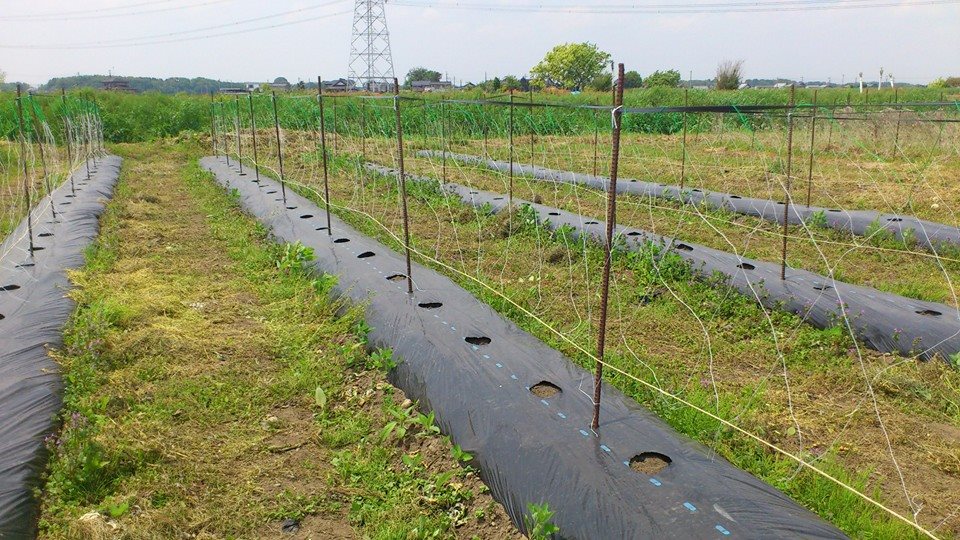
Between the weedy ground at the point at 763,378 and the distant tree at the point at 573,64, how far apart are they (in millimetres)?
62250

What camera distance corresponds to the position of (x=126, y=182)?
38.5ft

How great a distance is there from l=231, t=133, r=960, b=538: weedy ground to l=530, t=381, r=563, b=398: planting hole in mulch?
0.59 meters

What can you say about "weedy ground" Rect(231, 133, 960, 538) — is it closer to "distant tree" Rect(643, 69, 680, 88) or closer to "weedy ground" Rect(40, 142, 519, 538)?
"weedy ground" Rect(40, 142, 519, 538)

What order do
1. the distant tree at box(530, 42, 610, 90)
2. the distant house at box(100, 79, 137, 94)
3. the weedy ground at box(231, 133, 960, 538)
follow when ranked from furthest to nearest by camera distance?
the distant tree at box(530, 42, 610, 90), the distant house at box(100, 79, 137, 94), the weedy ground at box(231, 133, 960, 538)

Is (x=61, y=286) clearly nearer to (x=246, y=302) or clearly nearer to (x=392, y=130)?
A: (x=246, y=302)

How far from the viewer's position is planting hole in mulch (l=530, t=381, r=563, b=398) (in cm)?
323

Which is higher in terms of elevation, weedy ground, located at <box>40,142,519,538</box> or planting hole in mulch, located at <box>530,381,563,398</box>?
planting hole in mulch, located at <box>530,381,563,398</box>

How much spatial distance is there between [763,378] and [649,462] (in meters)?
1.74

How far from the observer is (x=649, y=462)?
2.66 metres

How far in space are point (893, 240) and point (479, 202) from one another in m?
4.92

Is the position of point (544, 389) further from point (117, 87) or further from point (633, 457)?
point (117, 87)

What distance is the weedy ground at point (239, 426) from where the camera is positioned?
2771mm

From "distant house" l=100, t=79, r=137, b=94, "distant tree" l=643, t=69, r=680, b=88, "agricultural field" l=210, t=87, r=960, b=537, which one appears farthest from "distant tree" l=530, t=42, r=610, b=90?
"agricultural field" l=210, t=87, r=960, b=537

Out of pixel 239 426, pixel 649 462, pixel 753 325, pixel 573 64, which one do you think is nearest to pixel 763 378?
pixel 753 325
